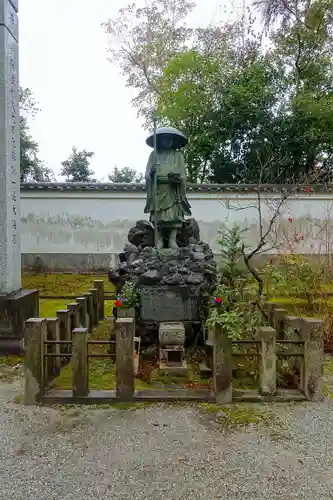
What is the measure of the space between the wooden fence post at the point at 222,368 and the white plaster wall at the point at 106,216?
30.0ft

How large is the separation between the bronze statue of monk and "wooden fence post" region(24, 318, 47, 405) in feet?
8.05

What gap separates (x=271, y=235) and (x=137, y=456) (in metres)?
9.83

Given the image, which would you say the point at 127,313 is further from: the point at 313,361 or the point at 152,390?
the point at 313,361

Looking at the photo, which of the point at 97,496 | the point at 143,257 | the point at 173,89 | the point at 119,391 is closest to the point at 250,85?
the point at 173,89

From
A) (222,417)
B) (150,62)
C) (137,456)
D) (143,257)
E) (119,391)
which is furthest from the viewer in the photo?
(150,62)

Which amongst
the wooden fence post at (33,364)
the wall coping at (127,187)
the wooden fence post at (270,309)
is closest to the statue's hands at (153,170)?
the wooden fence post at (270,309)

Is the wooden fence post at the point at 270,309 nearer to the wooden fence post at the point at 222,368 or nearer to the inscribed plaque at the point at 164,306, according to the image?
the inscribed plaque at the point at 164,306

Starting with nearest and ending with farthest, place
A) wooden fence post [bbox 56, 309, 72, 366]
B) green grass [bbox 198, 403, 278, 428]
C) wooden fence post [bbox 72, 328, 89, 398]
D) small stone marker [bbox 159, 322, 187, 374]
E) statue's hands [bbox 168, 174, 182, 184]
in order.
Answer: green grass [bbox 198, 403, 278, 428] < wooden fence post [bbox 72, 328, 89, 398] < small stone marker [bbox 159, 322, 187, 374] < wooden fence post [bbox 56, 309, 72, 366] < statue's hands [bbox 168, 174, 182, 184]

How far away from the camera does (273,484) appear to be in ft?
7.24

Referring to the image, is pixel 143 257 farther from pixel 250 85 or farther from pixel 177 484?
pixel 250 85

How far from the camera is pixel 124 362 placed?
10.7ft

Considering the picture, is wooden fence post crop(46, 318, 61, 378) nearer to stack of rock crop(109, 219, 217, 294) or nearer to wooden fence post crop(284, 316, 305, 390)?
stack of rock crop(109, 219, 217, 294)

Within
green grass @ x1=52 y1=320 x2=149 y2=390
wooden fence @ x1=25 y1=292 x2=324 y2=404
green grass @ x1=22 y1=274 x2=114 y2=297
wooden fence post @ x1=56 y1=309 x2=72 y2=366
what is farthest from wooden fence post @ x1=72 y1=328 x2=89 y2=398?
green grass @ x1=22 y1=274 x2=114 y2=297

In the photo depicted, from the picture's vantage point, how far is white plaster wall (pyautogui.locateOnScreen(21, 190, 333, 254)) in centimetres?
1214
